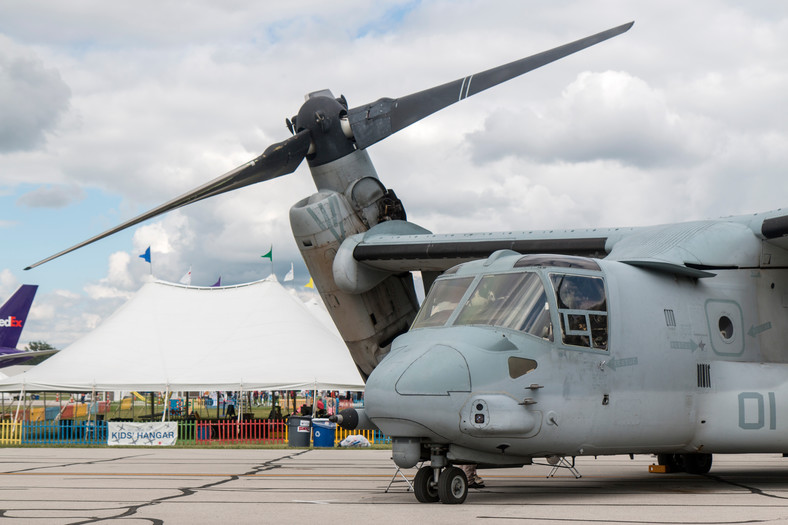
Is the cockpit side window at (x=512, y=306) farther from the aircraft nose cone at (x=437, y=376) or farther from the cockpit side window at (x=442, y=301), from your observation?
the aircraft nose cone at (x=437, y=376)

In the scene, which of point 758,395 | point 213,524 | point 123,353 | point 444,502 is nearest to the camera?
point 213,524

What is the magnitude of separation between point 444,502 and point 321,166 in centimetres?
863

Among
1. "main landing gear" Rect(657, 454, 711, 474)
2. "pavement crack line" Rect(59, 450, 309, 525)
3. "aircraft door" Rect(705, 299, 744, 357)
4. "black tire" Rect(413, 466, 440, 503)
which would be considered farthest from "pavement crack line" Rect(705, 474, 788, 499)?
"pavement crack line" Rect(59, 450, 309, 525)

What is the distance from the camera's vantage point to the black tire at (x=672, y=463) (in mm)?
13391

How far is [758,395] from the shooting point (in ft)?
34.1

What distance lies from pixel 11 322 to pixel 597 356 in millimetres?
46831

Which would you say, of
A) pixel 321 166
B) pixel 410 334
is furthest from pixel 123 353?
pixel 410 334

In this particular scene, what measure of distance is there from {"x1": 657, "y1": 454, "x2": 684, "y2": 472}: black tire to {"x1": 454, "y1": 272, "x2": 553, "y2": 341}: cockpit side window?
17.9ft

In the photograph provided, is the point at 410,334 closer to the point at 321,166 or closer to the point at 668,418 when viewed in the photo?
the point at 668,418

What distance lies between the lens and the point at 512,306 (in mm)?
9195

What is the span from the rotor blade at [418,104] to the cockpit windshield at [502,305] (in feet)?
23.1

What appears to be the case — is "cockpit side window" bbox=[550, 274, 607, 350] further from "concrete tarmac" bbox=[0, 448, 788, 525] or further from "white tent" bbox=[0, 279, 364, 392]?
"white tent" bbox=[0, 279, 364, 392]

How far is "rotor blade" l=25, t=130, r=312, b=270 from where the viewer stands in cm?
1597

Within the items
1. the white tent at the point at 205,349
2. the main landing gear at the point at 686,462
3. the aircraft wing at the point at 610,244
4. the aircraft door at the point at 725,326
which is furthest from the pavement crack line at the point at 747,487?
the white tent at the point at 205,349
